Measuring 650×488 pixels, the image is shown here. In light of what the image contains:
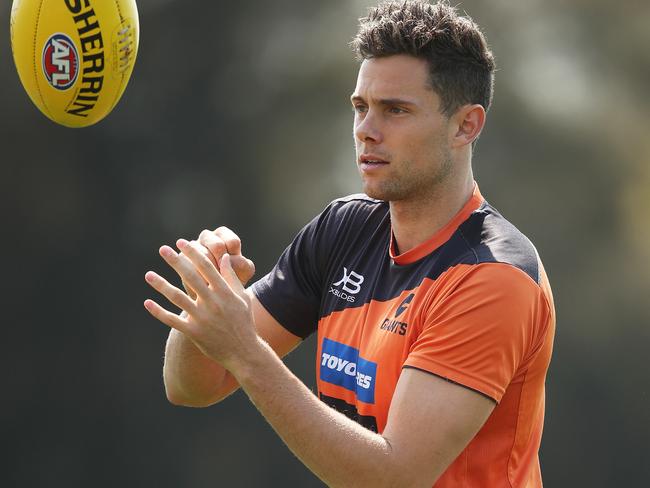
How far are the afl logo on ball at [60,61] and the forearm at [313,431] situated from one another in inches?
50.0

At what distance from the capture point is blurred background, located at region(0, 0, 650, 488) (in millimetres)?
4559

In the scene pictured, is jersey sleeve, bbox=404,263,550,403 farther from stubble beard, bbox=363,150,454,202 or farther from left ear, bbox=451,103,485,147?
left ear, bbox=451,103,485,147

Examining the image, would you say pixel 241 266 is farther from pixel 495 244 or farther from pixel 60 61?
pixel 60 61

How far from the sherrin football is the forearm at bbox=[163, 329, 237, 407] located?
2.74 feet

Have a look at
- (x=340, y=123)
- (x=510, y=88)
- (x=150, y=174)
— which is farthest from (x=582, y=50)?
(x=150, y=174)

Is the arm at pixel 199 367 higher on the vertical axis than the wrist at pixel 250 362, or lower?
lower

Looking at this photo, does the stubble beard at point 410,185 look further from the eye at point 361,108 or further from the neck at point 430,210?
the eye at point 361,108

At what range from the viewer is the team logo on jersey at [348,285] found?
2.62 metres

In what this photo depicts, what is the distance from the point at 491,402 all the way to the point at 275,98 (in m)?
2.85

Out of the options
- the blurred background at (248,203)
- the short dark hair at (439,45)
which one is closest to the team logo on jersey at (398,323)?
the short dark hair at (439,45)

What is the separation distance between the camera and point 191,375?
262 centimetres

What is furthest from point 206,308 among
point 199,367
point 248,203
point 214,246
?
point 248,203

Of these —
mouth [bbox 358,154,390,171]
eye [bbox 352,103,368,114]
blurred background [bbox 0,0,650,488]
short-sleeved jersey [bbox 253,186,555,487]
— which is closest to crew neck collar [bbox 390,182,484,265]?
short-sleeved jersey [bbox 253,186,555,487]

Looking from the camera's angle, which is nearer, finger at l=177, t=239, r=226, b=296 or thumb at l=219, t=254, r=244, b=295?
finger at l=177, t=239, r=226, b=296
